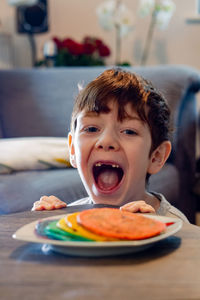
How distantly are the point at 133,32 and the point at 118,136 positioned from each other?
92.6 inches

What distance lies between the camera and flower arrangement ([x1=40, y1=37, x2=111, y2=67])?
307cm

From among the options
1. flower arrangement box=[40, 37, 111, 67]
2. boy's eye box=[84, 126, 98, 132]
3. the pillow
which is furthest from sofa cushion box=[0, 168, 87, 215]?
flower arrangement box=[40, 37, 111, 67]

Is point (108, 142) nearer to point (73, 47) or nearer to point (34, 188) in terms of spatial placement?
point (34, 188)

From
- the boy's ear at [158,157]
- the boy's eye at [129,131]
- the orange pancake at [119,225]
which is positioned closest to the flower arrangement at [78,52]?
the boy's ear at [158,157]

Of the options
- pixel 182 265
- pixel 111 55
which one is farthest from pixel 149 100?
pixel 111 55

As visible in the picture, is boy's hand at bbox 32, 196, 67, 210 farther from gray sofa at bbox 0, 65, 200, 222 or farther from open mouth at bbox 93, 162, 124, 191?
gray sofa at bbox 0, 65, 200, 222

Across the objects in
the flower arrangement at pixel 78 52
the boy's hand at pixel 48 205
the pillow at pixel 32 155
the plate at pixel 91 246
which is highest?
the plate at pixel 91 246

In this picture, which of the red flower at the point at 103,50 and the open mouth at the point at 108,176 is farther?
the red flower at the point at 103,50

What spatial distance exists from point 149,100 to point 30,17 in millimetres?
2236

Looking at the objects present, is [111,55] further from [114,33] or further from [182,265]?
[182,265]

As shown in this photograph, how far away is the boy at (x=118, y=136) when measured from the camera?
1.21 meters

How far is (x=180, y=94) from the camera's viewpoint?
2.44 m

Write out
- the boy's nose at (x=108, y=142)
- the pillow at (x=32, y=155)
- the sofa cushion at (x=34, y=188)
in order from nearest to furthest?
the boy's nose at (x=108, y=142) < the sofa cushion at (x=34, y=188) < the pillow at (x=32, y=155)

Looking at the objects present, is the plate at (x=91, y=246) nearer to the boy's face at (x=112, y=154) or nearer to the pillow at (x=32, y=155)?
the boy's face at (x=112, y=154)
